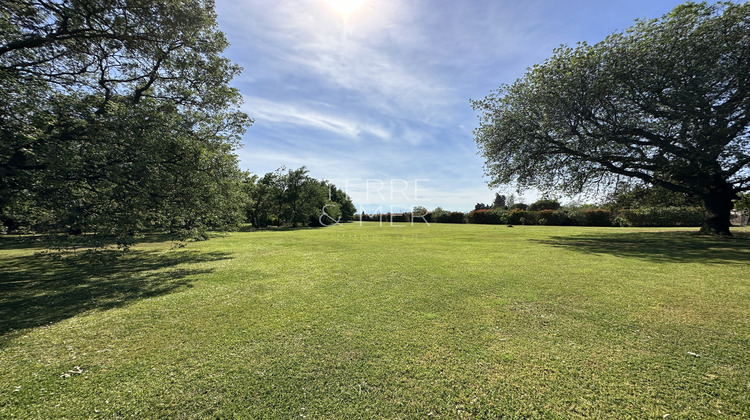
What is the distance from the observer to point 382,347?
11.4 ft

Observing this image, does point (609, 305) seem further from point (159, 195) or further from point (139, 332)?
point (159, 195)

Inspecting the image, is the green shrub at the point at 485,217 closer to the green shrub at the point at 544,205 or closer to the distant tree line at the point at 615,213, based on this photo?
the distant tree line at the point at 615,213

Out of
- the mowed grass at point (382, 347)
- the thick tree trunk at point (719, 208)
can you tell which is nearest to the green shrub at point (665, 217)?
the thick tree trunk at point (719, 208)

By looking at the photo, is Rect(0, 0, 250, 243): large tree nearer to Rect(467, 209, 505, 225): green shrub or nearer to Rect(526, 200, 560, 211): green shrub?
Rect(467, 209, 505, 225): green shrub

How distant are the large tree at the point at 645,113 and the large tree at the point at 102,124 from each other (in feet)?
59.4

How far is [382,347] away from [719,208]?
25.5 meters

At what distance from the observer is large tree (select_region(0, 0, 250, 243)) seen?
7.71 metres

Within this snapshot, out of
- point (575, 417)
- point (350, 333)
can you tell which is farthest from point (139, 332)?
point (575, 417)

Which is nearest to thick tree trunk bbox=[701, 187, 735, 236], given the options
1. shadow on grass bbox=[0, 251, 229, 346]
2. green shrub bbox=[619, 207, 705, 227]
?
green shrub bbox=[619, 207, 705, 227]

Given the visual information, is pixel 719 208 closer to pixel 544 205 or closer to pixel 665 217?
pixel 665 217

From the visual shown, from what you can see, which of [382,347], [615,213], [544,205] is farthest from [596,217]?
[382,347]

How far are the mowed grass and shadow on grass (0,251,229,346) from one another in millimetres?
77

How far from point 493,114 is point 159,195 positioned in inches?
796

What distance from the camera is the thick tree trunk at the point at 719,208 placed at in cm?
1603
